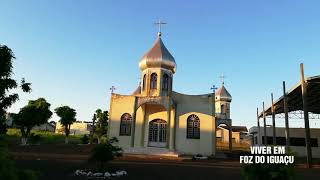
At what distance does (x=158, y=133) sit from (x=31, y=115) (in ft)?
58.9

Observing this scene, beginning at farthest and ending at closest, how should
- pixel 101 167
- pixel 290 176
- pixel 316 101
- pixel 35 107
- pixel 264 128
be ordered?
pixel 264 128 → pixel 35 107 → pixel 316 101 → pixel 101 167 → pixel 290 176

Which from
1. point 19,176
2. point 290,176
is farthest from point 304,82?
point 19,176

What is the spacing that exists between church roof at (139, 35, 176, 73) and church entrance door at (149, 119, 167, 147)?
5711 millimetres

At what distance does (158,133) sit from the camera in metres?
30.6

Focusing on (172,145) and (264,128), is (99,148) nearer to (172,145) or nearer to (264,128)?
(172,145)

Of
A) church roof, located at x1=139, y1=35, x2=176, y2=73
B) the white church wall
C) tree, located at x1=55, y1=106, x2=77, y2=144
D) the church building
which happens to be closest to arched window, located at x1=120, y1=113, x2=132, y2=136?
the church building

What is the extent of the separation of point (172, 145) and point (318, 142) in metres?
23.0

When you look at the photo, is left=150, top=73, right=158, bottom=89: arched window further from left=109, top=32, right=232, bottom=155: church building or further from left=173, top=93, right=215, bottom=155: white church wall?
left=173, top=93, right=215, bottom=155: white church wall

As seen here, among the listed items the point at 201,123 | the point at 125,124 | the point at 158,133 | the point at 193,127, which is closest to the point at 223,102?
the point at 201,123

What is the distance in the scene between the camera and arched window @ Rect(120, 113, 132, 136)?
31.1 m

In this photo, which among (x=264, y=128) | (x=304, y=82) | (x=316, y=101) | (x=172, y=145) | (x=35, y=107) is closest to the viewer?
(x=304, y=82)

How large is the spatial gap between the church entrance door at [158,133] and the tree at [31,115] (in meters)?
16.8

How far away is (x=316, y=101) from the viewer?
120 ft

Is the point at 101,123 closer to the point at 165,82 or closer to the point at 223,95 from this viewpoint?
the point at 165,82
